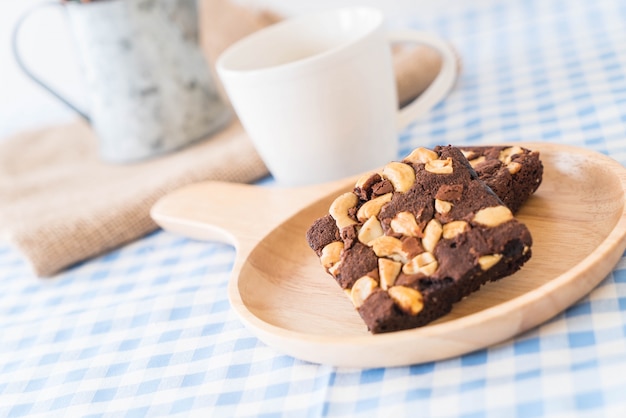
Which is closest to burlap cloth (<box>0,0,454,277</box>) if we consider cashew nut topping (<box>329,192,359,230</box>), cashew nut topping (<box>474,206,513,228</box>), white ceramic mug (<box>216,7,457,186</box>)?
white ceramic mug (<box>216,7,457,186</box>)

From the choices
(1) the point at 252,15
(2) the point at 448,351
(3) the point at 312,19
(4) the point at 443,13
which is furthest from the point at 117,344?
(4) the point at 443,13

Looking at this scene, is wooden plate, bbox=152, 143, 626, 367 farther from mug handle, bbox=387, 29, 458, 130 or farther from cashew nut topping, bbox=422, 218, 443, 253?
mug handle, bbox=387, 29, 458, 130

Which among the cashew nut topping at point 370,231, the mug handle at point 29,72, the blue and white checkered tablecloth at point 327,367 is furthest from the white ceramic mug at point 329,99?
the mug handle at point 29,72

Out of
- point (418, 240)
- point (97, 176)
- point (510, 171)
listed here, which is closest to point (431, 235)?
point (418, 240)

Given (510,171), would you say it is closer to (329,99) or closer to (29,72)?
(329,99)

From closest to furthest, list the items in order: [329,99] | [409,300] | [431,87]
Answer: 1. [409,300]
2. [329,99]
3. [431,87]

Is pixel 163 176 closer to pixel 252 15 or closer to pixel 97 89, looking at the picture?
pixel 97 89
